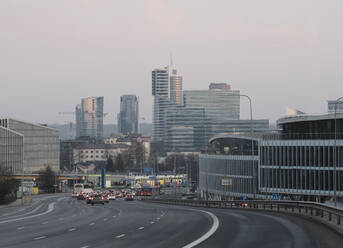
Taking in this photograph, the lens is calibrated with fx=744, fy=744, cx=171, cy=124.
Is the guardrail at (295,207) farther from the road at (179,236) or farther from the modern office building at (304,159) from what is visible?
the modern office building at (304,159)

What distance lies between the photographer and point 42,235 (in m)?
33.0

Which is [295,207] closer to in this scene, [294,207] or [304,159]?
[294,207]

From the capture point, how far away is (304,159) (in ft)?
345

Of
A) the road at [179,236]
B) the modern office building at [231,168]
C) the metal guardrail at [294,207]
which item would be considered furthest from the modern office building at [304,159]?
the road at [179,236]

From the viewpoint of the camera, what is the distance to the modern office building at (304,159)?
100562mm

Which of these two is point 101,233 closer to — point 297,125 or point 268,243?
point 268,243

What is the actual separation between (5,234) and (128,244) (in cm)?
858

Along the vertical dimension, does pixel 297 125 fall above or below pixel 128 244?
above

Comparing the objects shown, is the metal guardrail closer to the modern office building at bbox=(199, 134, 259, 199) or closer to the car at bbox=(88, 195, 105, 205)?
the car at bbox=(88, 195, 105, 205)

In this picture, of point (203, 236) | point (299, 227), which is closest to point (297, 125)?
point (299, 227)

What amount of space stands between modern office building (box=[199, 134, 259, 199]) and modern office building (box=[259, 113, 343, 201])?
9.59 ft

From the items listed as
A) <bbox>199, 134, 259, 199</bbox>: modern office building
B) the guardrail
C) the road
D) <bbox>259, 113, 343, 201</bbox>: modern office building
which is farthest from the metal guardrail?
<bbox>199, 134, 259, 199</bbox>: modern office building

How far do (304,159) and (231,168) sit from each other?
26.9 meters

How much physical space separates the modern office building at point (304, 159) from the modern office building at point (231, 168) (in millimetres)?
2923
